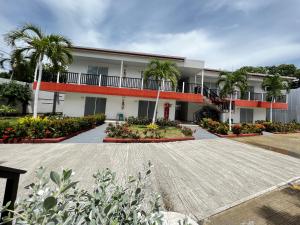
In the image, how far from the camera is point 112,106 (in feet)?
65.0

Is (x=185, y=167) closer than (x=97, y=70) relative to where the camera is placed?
Yes

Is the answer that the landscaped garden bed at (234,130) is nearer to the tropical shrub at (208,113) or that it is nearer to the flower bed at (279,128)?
the flower bed at (279,128)

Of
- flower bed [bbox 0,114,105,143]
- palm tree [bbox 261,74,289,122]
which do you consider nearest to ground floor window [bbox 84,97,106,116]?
flower bed [bbox 0,114,105,143]

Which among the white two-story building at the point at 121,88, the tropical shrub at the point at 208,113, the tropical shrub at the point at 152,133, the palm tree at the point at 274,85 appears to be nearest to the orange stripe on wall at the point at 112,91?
the white two-story building at the point at 121,88

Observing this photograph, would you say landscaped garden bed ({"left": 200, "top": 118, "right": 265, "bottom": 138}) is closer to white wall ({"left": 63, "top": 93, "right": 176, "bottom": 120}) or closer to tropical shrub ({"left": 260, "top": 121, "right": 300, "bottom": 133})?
tropical shrub ({"left": 260, "top": 121, "right": 300, "bottom": 133})

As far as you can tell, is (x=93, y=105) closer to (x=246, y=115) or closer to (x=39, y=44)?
(x=39, y=44)

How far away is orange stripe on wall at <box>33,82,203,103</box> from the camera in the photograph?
17.2 m

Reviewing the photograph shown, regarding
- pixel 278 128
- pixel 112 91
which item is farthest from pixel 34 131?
pixel 278 128

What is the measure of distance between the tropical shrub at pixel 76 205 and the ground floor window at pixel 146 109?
17.9 m

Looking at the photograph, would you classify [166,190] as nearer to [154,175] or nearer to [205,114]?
[154,175]

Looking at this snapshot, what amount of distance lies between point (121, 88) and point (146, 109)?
12.3 feet

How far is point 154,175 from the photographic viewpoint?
5.94 metres

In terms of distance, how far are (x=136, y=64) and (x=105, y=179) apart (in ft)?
61.2

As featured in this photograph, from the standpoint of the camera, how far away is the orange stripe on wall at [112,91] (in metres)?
17.2
